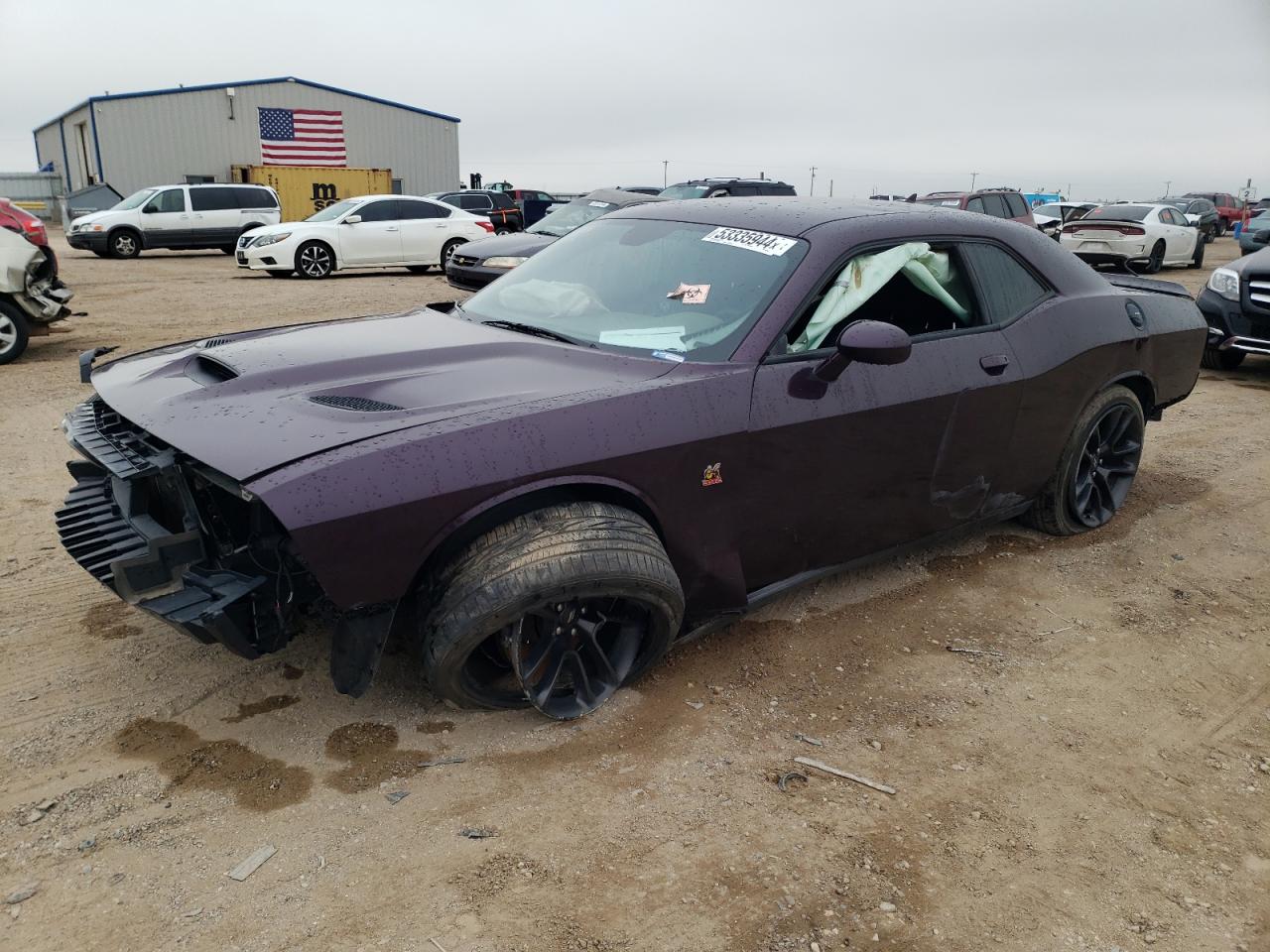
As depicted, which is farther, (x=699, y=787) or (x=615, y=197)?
(x=615, y=197)

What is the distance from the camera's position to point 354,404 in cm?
270

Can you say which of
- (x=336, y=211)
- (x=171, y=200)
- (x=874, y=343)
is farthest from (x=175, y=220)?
(x=874, y=343)

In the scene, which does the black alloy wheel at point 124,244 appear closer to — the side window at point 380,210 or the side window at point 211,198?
the side window at point 211,198

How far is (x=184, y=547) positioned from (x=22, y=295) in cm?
730

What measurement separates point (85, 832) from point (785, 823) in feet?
6.01

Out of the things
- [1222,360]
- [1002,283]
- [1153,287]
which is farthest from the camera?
→ [1222,360]

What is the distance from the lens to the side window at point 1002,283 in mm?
3820

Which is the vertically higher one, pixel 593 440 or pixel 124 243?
pixel 593 440

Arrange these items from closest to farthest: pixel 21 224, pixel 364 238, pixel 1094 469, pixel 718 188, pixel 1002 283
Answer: pixel 1002 283, pixel 1094 469, pixel 21 224, pixel 718 188, pixel 364 238

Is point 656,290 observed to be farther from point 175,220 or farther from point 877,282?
point 175,220

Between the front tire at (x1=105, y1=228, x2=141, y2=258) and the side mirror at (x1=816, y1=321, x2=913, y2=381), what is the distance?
20.9 m

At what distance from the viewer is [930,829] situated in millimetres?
2561

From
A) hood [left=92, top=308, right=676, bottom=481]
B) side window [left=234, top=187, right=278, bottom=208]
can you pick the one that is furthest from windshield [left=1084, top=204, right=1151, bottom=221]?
hood [left=92, top=308, right=676, bottom=481]

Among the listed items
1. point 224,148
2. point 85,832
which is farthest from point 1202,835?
point 224,148
